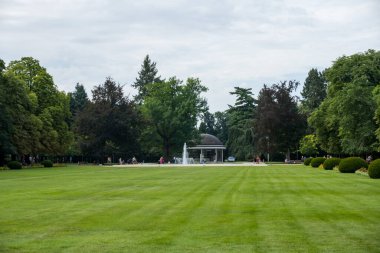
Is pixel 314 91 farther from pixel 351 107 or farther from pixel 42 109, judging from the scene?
pixel 351 107

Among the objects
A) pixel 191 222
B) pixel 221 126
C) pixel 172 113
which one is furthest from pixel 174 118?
pixel 191 222

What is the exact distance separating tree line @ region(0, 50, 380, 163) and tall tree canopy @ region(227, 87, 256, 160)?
182 mm

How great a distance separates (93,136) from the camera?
3300 inches

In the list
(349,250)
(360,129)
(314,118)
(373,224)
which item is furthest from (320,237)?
(314,118)

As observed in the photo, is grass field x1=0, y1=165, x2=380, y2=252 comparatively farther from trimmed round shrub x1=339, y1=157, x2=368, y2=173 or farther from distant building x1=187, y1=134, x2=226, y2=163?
distant building x1=187, y1=134, x2=226, y2=163

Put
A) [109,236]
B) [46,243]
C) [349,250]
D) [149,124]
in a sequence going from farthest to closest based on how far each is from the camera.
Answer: [149,124]
[109,236]
[46,243]
[349,250]

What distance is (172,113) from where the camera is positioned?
314 ft

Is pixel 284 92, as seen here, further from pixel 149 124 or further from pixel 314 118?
pixel 314 118

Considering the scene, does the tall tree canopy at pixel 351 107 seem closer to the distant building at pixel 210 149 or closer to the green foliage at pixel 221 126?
the distant building at pixel 210 149

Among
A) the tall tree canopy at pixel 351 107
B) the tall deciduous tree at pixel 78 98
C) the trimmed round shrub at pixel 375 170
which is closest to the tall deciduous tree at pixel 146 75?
the tall deciduous tree at pixel 78 98

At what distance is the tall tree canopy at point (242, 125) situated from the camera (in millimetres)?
104312

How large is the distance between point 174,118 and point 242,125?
18102 millimetres

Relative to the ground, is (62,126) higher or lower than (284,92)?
lower

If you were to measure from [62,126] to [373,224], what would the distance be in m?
67.8
